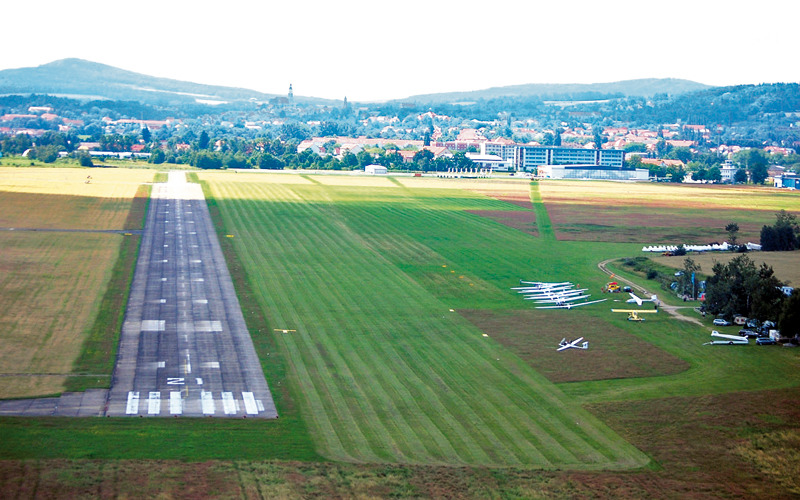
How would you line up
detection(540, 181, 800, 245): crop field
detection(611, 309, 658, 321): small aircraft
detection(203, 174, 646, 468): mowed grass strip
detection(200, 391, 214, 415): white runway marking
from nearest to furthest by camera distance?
detection(203, 174, 646, 468): mowed grass strip, detection(200, 391, 214, 415): white runway marking, detection(611, 309, 658, 321): small aircraft, detection(540, 181, 800, 245): crop field

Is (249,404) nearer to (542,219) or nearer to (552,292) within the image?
(552,292)

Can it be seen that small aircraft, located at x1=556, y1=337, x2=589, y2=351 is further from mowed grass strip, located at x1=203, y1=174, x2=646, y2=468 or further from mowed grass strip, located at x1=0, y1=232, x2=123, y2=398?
Result: mowed grass strip, located at x1=0, y1=232, x2=123, y2=398

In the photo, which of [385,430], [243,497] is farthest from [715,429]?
[243,497]

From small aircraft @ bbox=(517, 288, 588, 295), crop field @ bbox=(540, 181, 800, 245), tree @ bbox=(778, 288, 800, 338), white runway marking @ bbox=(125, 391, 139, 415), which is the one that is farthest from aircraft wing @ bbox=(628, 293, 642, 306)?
white runway marking @ bbox=(125, 391, 139, 415)

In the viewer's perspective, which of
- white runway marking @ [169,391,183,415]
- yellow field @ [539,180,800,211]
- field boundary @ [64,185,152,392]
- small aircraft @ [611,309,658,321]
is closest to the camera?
white runway marking @ [169,391,183,415]

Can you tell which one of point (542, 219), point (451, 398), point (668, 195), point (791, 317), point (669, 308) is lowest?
point (668, 195)

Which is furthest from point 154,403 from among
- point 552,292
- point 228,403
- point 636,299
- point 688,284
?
point 688,284

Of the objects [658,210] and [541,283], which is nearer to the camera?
[541,283]

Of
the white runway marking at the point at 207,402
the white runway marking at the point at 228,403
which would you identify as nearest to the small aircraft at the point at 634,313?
the white runway marking at the point at 228,403

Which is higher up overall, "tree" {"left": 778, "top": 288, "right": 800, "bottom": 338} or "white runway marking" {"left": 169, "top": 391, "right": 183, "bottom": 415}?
"tree" {"left": 778, "top": 288, "right": 800, "bottom": 338}
